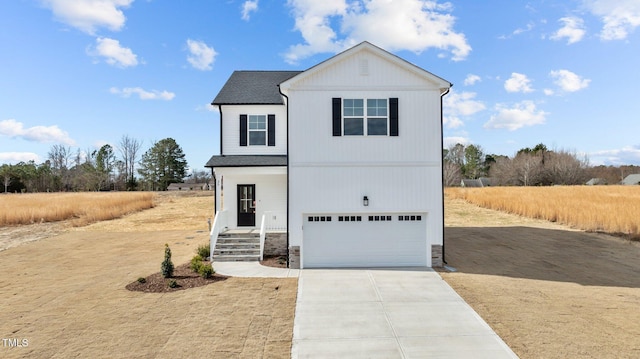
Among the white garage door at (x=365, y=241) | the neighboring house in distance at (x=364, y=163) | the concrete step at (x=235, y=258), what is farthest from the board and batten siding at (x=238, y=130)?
the concrete step at (x=235, y=258)

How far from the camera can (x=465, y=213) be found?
98.4ft

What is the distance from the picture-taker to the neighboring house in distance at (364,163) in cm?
1234

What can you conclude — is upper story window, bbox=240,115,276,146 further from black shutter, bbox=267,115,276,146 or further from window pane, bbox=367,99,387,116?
window pane, bbox=367,99,387,116

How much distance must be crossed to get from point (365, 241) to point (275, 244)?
12.8 feet

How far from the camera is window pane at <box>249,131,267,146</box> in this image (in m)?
15.0

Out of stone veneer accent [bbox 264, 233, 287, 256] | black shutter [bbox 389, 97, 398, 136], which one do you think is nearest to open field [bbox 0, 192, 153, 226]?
stone veneer accent [bbox 264, 233, 287, 256]

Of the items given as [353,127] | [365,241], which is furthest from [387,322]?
[353,127]

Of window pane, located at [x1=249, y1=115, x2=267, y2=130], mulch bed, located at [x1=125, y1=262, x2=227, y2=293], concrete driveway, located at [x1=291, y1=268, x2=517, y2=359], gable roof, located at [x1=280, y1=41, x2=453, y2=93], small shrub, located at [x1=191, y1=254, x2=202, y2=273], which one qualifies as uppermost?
gable roof, located at [x1=280, y1=41, x2=453, y2=93]

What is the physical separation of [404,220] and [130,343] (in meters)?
9.41

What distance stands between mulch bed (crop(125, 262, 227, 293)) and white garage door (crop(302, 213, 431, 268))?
3.55m

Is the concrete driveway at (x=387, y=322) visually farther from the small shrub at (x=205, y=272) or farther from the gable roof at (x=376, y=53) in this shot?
the gable roof at (x=376, y=53)

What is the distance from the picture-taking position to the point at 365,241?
12492mm

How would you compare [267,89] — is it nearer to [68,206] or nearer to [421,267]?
[421,267]

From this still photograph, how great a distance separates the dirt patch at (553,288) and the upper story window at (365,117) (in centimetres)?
572
